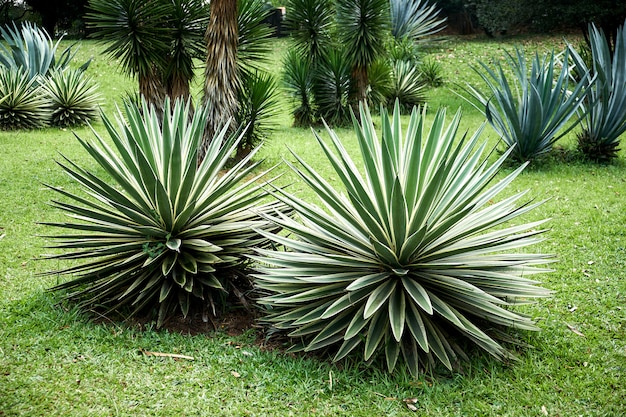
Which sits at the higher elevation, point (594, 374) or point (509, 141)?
point (509, 141)

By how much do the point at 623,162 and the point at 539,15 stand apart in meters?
10.2

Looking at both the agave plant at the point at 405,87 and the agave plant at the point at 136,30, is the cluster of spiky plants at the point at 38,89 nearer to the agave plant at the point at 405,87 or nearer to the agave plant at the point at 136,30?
the agave plant at the point at 136,30

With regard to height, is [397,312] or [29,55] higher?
[29,55]

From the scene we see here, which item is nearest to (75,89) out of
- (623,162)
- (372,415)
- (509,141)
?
(509,141)

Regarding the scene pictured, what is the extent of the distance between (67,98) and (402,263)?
37.7ft

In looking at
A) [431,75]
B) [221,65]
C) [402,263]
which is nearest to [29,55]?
[221,65]

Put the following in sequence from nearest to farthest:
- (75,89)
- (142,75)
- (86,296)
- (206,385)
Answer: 1. (206,385)
2. (86,296)
3. (142,75)
4. (75,89)

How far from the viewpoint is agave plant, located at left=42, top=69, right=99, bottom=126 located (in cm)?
1350

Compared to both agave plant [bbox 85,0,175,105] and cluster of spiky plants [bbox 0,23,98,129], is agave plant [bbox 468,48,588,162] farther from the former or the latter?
cluster of spiky plants [bbox 0,23,98,129]

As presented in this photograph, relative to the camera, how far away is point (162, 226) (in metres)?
4.62

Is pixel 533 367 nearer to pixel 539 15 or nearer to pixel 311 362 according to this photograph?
pixel 311 362

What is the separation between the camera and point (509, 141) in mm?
9961

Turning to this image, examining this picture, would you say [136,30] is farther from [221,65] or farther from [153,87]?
[221,65]

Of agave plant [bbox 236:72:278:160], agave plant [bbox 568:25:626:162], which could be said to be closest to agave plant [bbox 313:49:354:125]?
agave plant [bbox 236:72:278:160]
